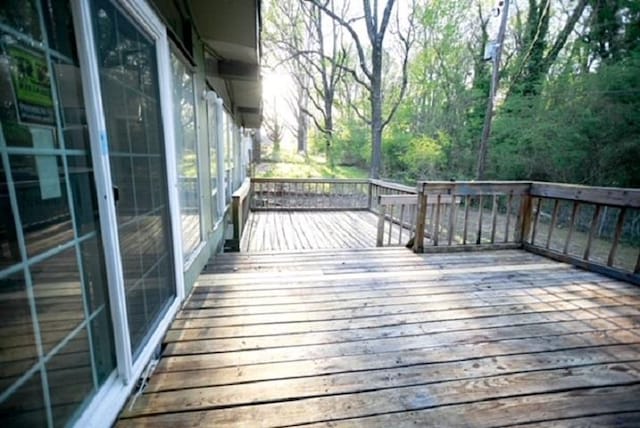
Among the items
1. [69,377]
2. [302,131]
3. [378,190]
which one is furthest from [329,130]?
[69,377]

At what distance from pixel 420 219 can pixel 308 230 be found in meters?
2.75

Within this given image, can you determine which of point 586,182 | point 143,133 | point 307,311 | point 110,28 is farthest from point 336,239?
point 586,182

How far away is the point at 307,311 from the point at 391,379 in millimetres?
871

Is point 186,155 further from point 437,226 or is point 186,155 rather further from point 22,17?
point 437,226

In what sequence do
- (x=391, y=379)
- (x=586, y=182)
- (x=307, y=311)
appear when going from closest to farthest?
1. (x=391, y=379)
2. (x=307, y=311)
3. (x=586, y=182)

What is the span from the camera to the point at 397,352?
1883 mm

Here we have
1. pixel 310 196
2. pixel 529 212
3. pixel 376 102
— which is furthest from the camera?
pixel 376 102

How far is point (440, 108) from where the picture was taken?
13.0m

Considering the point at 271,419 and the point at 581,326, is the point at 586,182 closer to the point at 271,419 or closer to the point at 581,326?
the point at 581,326

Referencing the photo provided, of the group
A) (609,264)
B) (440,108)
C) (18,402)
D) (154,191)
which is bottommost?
(609,264)


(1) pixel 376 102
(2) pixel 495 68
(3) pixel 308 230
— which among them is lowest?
(3) pixel 308 230

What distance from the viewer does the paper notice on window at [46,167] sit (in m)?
0.94

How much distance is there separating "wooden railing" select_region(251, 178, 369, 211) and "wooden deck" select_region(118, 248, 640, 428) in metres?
5.06

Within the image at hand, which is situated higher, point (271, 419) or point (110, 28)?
point (110, 28)
